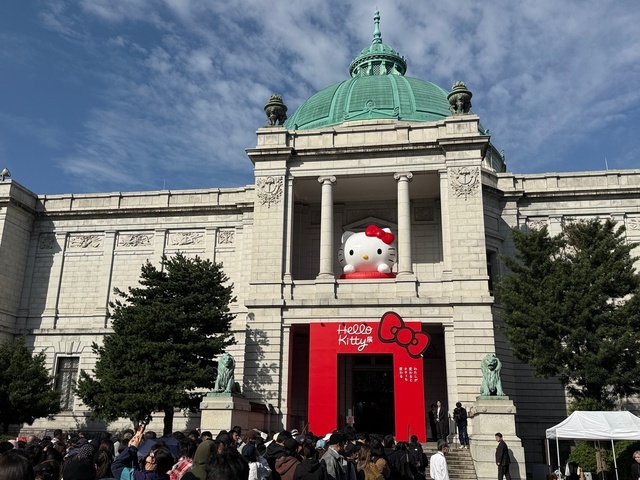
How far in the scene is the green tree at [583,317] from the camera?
63.7ft

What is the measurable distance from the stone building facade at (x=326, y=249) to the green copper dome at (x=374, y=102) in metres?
0.26

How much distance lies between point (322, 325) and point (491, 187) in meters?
12.0

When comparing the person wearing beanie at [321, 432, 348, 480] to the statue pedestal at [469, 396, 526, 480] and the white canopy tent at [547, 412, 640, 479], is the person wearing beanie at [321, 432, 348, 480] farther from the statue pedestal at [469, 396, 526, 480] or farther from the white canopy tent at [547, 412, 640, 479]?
the statue pedestal at [469, 396, 526, 480]

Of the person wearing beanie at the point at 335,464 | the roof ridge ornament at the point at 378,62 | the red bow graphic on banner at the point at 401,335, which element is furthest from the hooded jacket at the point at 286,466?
the roof ridge ornament at the point at 378,62

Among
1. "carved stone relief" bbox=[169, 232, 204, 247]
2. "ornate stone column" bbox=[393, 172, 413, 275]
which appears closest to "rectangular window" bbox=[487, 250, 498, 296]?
"ornate stone column" bbox=[393, 172, 413, 275]

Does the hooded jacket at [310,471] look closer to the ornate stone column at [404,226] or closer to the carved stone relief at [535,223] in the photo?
the ornate stone column at [404,226]

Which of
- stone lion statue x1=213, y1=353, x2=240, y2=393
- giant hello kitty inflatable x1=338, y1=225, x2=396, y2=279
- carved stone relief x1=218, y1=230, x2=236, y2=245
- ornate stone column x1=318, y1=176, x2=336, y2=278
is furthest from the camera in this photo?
carved stone relief x1=218, y1=230, x2=236, y2=245

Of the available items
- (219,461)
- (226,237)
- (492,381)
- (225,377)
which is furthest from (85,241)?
(219,461)

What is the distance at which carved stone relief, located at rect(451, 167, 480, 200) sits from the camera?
83.1ft

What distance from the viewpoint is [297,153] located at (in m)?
27.0

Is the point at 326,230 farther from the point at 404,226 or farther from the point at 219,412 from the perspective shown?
the point at 219,412

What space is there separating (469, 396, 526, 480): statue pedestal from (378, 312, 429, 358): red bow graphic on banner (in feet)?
12.7

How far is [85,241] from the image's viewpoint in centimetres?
3244

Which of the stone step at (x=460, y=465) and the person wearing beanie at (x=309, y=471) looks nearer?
the person wearing beanie at (x=309, y=471)
